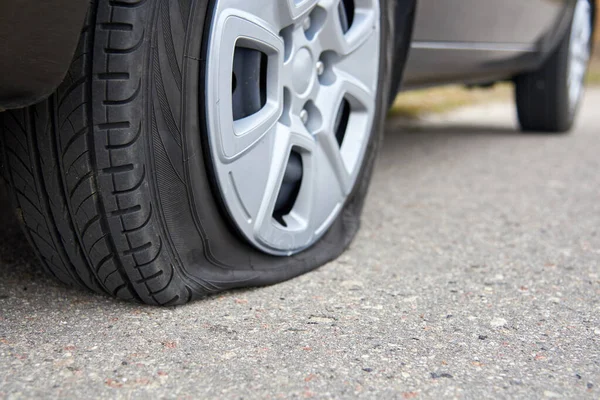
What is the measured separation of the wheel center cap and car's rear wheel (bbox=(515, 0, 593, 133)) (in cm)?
253

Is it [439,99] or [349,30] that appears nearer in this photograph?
[349,30]

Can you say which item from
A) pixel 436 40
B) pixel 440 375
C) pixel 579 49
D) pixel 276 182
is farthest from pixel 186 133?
pixel 579 49

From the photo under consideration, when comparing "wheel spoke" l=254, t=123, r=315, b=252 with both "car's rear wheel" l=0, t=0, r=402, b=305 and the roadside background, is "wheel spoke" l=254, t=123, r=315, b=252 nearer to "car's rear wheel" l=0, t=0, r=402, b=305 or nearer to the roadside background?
"car's rear wheel" l=0, t=0, r=402, b=305

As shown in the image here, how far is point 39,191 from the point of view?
3.92ft

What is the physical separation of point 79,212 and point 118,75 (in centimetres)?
25

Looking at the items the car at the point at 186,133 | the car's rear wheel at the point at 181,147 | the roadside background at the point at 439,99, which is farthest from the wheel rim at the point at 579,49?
the car's rear wheel at the point at 181,147

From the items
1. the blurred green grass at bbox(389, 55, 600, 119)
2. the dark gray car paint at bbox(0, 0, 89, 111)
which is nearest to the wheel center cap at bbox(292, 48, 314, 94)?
the dark gray car paint at bbox(0, 0, 89, 111)

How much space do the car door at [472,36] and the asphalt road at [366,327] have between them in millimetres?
546

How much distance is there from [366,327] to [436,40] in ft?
3.94

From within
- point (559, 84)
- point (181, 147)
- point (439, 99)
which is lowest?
point (439, 99)

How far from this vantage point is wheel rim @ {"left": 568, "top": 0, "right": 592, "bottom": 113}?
3686 mm

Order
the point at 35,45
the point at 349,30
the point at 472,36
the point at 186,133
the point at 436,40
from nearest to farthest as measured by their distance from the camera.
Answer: the point at 35,45 → the point at 186,133 → the point at 349,30 → the point at 436,40 → the point at 472,36

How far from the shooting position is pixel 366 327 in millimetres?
1247

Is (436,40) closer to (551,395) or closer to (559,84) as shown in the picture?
(551,395)
